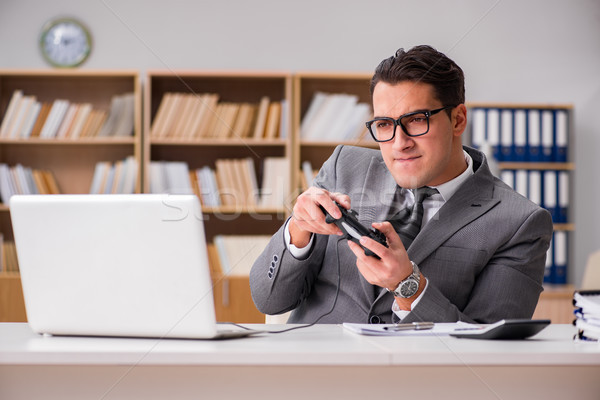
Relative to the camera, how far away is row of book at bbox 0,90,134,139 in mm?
3750

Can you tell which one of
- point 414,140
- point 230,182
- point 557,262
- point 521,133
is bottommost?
point 557,262

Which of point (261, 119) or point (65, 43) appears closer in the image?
point (261, 119)

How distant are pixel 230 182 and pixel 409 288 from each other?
8.43ft

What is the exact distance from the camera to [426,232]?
152 cm

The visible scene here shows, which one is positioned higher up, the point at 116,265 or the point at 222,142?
the point at 222,142

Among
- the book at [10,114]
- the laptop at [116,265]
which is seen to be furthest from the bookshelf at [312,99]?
the laptop at [116,265]

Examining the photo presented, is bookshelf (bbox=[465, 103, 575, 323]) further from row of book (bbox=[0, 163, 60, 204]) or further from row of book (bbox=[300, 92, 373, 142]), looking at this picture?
row of book (bbox=[0, 163, 60, 204])

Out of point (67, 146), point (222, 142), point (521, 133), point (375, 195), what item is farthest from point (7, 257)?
point (521, 133)

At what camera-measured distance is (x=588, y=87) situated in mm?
4152

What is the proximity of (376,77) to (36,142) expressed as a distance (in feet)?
8.99

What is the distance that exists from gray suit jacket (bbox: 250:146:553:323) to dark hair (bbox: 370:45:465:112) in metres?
0.22

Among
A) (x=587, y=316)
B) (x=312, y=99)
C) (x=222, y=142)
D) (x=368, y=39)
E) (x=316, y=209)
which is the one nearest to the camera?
(x=587, y=316)

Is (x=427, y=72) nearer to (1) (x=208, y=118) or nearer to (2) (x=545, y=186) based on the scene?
(1) (x=208, y=118)

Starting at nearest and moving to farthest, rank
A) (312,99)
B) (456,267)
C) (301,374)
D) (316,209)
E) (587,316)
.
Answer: (301,374)
(587,316)
(316,209)
(456,267)
(312,99)
